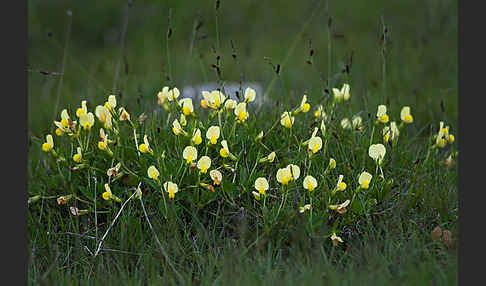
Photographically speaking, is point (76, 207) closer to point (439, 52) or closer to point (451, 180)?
point (451, 180)

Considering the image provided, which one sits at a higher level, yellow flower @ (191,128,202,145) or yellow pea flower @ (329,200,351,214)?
yellow flower @ (191,128,202,145)

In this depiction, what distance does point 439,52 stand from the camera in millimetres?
4863

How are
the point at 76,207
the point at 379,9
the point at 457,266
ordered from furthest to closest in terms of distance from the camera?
1. the point at 379,9
2. the point at 76,207
3. the point at 457,266

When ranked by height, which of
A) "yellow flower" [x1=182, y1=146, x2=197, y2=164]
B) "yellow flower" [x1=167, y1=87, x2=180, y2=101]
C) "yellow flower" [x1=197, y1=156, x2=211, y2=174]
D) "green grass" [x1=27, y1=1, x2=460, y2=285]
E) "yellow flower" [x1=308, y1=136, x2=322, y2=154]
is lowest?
"green grass" [x1=27, y1=1, x2=460, y2=285]

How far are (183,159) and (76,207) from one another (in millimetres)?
560

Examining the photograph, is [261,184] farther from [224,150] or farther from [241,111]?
[241,111]

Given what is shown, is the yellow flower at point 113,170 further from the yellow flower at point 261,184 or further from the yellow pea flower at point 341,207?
the yellow pea flower at point 341,207

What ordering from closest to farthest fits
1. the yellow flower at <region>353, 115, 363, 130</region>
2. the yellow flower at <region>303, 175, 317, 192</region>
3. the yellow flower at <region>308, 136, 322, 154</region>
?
the yellow flower at <region>303, 175, 317, 192</region> → the yellow flower at <region>308, 136, 322, 154</region> → the yellow flower at <region>353, 115, 363, 130</region>

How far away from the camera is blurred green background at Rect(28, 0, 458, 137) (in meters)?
4.27

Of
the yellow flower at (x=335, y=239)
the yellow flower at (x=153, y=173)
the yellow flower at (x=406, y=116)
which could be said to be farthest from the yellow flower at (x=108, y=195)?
the yellow flower at (x=406, y=116)

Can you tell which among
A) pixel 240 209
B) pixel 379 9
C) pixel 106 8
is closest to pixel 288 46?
pixel 379 9

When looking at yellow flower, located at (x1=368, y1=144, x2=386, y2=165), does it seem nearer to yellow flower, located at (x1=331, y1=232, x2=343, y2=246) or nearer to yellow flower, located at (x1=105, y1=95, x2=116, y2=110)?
yellow flower, located at (x1=331, y1=232, x2=343, y2=246)

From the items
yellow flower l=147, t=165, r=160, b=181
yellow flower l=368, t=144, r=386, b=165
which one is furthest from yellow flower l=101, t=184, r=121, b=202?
yellow flower l=368, t=144, r=386, b=165

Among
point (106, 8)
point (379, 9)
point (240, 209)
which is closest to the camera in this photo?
point (240, 209)
